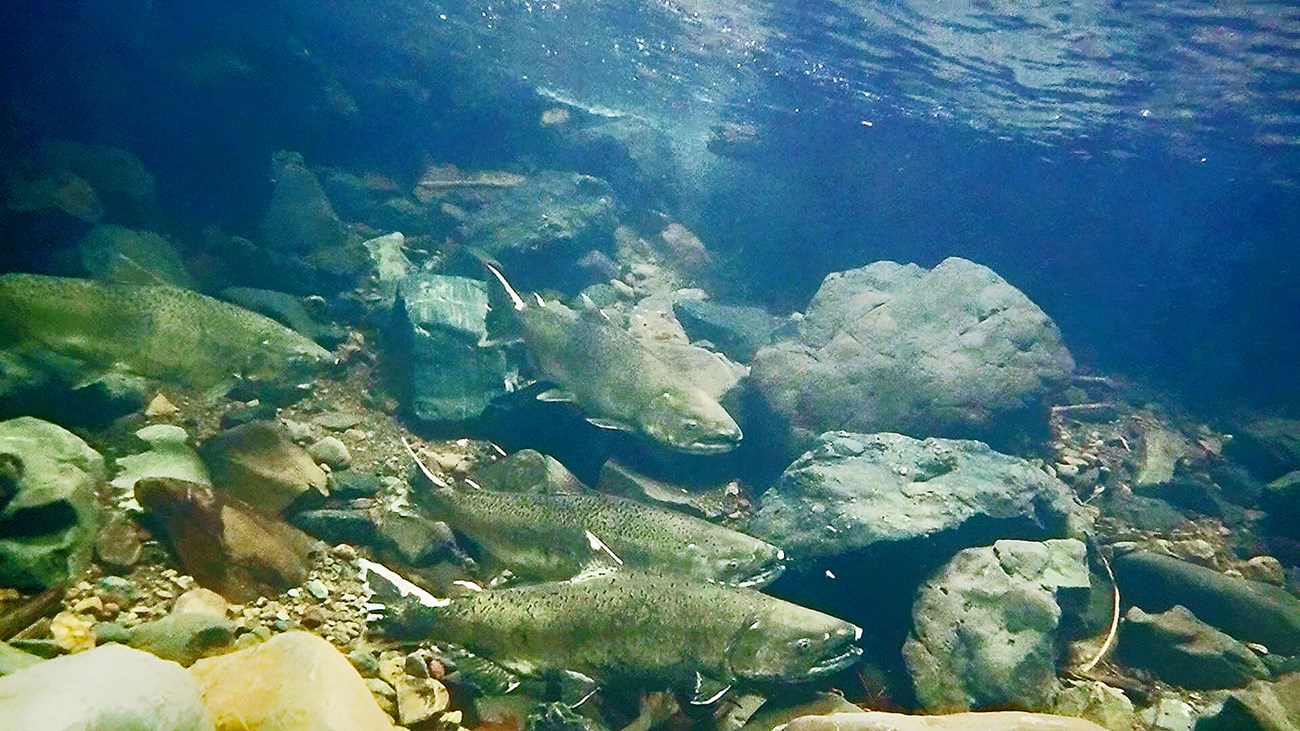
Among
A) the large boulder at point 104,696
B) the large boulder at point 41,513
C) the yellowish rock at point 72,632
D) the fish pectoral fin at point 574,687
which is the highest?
the large boulder at point 104,696

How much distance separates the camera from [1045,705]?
4512mm

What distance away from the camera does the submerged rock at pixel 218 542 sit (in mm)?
4039

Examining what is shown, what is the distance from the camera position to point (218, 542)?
13.4 ft

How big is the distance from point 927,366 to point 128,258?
9.55 metres

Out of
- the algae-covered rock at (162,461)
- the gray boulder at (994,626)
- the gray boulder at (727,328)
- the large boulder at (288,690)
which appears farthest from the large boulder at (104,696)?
the gray boulder at (727,328)

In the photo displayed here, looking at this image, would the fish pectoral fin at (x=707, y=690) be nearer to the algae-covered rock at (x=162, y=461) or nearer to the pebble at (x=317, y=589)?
the pebble at (x=317, y=589)

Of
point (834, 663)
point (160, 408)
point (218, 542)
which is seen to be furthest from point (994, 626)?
point (160, 408)

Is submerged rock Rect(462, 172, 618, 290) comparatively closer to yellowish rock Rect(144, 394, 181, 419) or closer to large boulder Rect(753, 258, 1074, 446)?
large boulder Rect(753, 258, 1074, 446)

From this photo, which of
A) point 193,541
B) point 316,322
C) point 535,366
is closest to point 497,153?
point 316,322

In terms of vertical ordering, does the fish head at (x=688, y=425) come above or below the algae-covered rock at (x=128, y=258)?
below

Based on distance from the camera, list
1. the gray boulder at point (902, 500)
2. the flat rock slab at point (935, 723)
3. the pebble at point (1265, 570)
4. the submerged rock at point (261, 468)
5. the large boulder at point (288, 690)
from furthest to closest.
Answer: the pebble at point (1265, 570)
the gray boulder at point (902, 500)
the submerged rock at point (261, 468)
the flat rock slab at point (935, 723)
the large boulder at point (288, 690)

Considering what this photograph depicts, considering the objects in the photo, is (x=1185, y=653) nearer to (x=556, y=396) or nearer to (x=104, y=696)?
(x=556, y=396)

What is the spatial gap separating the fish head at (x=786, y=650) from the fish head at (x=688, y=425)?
2478 millimetres

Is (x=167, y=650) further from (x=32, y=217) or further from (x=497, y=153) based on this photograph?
(x=497, y=153)
